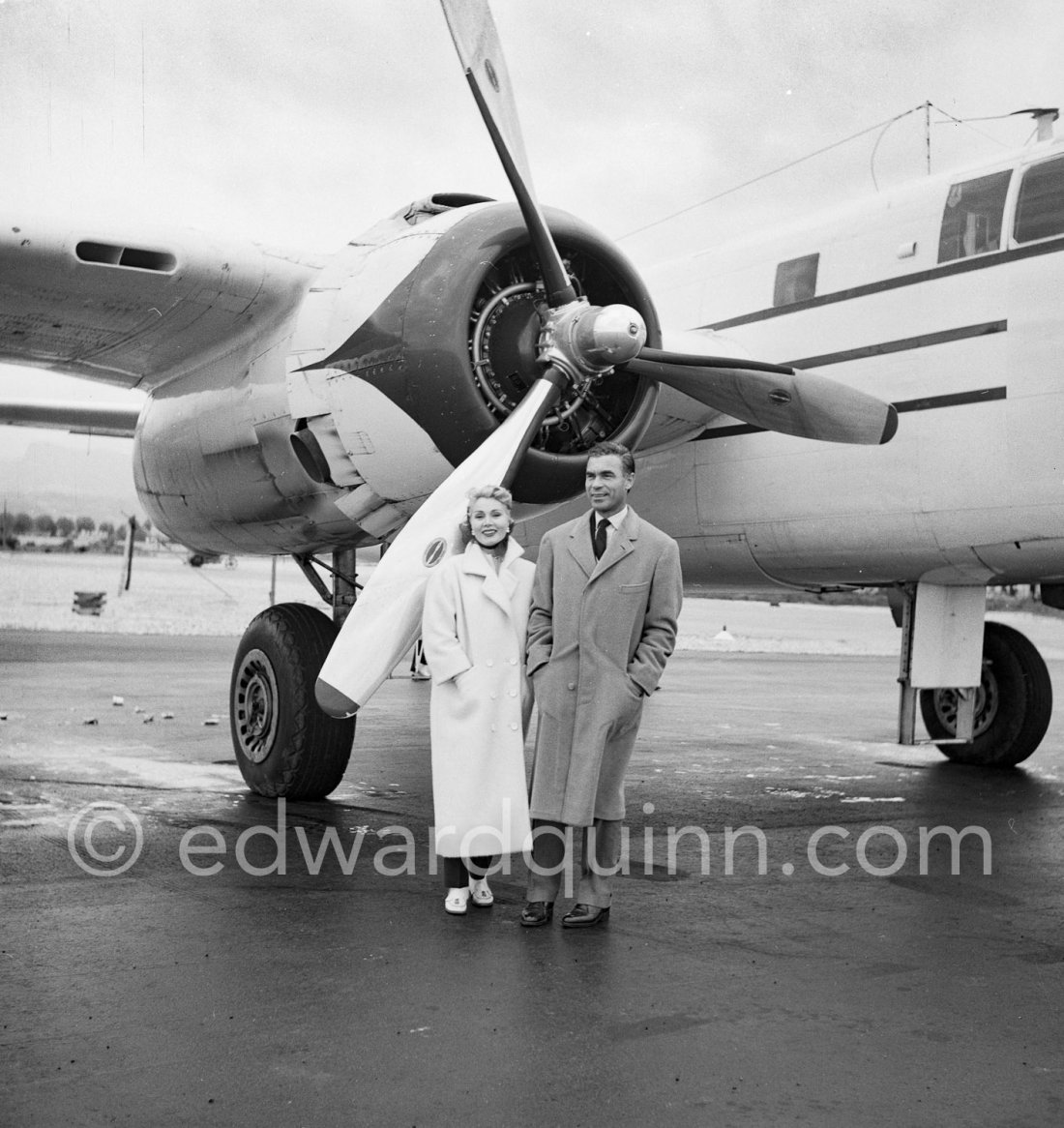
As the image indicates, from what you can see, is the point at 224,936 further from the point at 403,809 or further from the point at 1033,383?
the point at 1033,383

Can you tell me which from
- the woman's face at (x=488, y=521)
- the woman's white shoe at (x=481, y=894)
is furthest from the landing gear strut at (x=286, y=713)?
the woman's face at (x=488, y=521)

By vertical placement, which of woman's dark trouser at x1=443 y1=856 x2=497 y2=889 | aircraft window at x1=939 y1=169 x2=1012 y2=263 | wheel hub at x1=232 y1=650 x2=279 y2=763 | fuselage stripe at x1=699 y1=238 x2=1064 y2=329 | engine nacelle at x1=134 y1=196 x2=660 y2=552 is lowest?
woman's dark trouser at x1=443 y1=856 x2=497 y2=889

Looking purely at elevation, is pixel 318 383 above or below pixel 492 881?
above

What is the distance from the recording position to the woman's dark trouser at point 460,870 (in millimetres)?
4621

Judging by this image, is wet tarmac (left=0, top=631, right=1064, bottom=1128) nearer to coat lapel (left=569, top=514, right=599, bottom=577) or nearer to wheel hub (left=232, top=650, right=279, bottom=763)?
wheel hub (left=232, top=650, right=279, bottom=763)

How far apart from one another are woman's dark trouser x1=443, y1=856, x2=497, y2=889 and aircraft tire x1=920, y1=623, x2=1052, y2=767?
5.49m

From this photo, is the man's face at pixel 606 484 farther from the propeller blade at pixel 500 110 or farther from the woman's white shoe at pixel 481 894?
the propeller blade at pixel 500 110

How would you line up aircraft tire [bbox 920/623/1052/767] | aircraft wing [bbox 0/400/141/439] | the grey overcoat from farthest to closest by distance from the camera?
aircraft wing [bbox 0/400/141/439], aircraft tire [bbox 920/623/1052/767], the grey overcoat

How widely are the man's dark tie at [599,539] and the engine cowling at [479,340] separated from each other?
1.53 meters

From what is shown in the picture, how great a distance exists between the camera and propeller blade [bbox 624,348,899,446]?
6371 millimetres

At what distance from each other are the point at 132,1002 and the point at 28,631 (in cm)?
2480

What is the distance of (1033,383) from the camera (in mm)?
6355

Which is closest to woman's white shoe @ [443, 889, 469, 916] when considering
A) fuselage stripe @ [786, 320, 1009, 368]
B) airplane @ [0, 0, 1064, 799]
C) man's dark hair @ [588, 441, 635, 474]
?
airplane @ [0, 0, 1064, 799]

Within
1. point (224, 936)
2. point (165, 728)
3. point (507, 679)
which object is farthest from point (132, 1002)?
point (165, 728)
